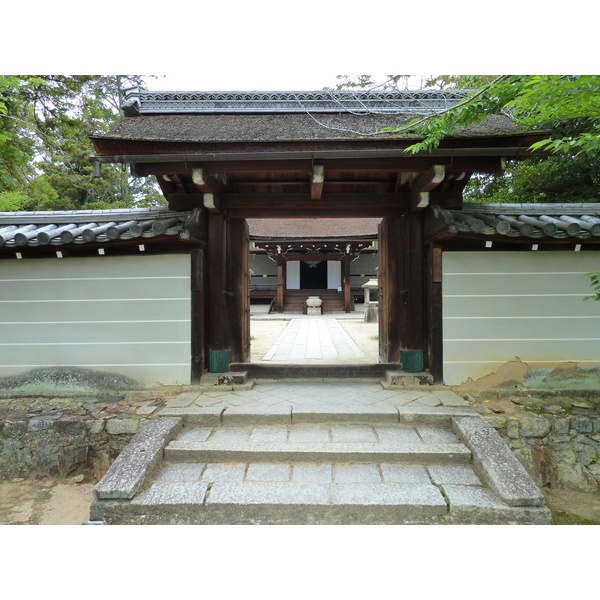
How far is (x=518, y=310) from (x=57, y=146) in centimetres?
947

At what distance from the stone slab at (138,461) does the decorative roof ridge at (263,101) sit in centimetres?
401

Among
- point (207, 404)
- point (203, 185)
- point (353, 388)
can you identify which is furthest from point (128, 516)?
point (203, 185)

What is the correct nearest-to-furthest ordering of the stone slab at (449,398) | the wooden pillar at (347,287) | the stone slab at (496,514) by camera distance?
the stone slab at (496,514), the stone slab at (449,398), the wooden pillar at (347,287)

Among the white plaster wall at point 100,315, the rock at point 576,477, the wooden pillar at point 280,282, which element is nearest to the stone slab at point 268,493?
the white plaster wall at point 100,315

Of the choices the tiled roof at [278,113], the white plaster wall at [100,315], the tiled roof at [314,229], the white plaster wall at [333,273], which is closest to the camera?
the tiled roof at [278,113]

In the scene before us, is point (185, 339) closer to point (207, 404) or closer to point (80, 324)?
point (207, 404)

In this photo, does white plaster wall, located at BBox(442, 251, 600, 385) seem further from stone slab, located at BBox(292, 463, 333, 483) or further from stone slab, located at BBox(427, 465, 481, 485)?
stone slab, located at BBox(292, 463, 333, 483)

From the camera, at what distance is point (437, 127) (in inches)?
119

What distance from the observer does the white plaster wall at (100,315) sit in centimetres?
411

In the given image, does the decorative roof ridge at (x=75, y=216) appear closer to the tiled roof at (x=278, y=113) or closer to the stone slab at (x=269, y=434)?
the tiled roof at (x=278, y=113)

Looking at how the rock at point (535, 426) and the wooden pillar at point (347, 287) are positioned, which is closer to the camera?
the rock at point (535, 426)

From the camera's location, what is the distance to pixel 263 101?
15.0 ft

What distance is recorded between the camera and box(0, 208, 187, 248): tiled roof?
3.69 m

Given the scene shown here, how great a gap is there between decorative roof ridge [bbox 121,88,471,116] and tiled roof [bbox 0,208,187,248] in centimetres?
146
